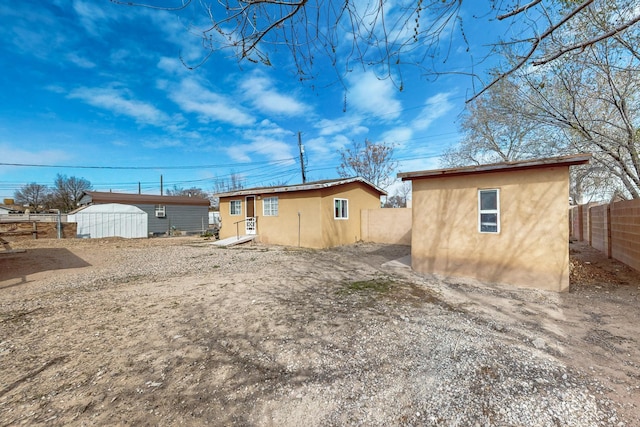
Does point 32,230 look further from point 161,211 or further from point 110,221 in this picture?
point 161,211

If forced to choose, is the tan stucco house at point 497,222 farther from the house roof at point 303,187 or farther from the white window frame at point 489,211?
the house roof at point 303,187

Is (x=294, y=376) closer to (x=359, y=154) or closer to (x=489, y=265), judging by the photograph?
(x=489, y=265)

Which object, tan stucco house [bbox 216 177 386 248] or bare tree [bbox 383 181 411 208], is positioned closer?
tan stucco house [bbox 216 177 386 248]

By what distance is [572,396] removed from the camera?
2.08 meters

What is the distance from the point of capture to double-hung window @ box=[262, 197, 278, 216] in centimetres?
1297

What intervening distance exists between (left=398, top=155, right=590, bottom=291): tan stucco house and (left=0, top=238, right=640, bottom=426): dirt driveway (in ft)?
2.35

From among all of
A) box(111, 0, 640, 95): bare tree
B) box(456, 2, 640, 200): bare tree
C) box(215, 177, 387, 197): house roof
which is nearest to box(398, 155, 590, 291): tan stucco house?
box(456, 2, 640, 200): bare tree

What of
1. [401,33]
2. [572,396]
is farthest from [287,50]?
[572,396]

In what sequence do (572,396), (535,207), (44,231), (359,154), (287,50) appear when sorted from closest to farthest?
(572,396)
(287,50)
(535,207)
(44,231)
(359,154)

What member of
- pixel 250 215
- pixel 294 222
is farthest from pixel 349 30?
pixel 250 215

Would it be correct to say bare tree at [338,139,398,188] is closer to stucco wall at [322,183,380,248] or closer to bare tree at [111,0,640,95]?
stucco wall at [322,183,380,248]

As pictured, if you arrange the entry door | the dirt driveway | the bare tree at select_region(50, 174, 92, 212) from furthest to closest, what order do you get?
the bare tree at select_region(50, 174, 92, 212)
the entry door
the dirt driveway

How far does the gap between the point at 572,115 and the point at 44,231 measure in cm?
2241

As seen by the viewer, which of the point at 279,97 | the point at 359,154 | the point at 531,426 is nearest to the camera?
the point at 531,426
